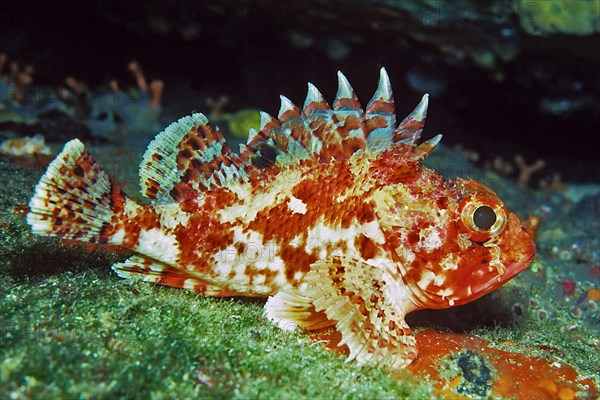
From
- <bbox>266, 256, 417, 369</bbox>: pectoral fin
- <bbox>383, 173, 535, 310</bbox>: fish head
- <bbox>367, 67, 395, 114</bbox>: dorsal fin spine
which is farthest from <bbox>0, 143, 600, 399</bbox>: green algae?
<bbox>367, 67, 395, 114</bbox>: dorsal fin spine

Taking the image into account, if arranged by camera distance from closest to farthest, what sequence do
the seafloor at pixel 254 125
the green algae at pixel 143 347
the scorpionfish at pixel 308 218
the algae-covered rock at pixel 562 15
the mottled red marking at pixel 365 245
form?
the green algae at pixel 143 347
the seafloor at pixel 254 125
the scorpionfish at pixel 308 218
the mottled red marking at pixel 365 245
the algae-covered rock at pixel 562 15

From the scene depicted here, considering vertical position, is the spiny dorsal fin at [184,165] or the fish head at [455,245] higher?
the spiny dorsal fin at [184,165]

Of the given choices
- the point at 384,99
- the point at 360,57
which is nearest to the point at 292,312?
the point at 384,99

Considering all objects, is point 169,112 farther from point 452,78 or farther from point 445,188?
point 445,188

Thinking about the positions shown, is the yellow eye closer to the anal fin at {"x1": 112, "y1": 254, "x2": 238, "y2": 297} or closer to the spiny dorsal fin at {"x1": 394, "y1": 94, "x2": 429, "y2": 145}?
the spiny dorsal fin at {"x1": 394, "y1": 94, "x2": 429, "y2": 145}

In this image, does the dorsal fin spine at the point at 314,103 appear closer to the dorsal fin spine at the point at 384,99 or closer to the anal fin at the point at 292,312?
the dorsal fin spine at the point at 384,99

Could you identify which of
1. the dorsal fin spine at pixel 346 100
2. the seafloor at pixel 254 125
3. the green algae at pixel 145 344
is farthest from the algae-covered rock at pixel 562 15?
the green algae at pixel 145 344
